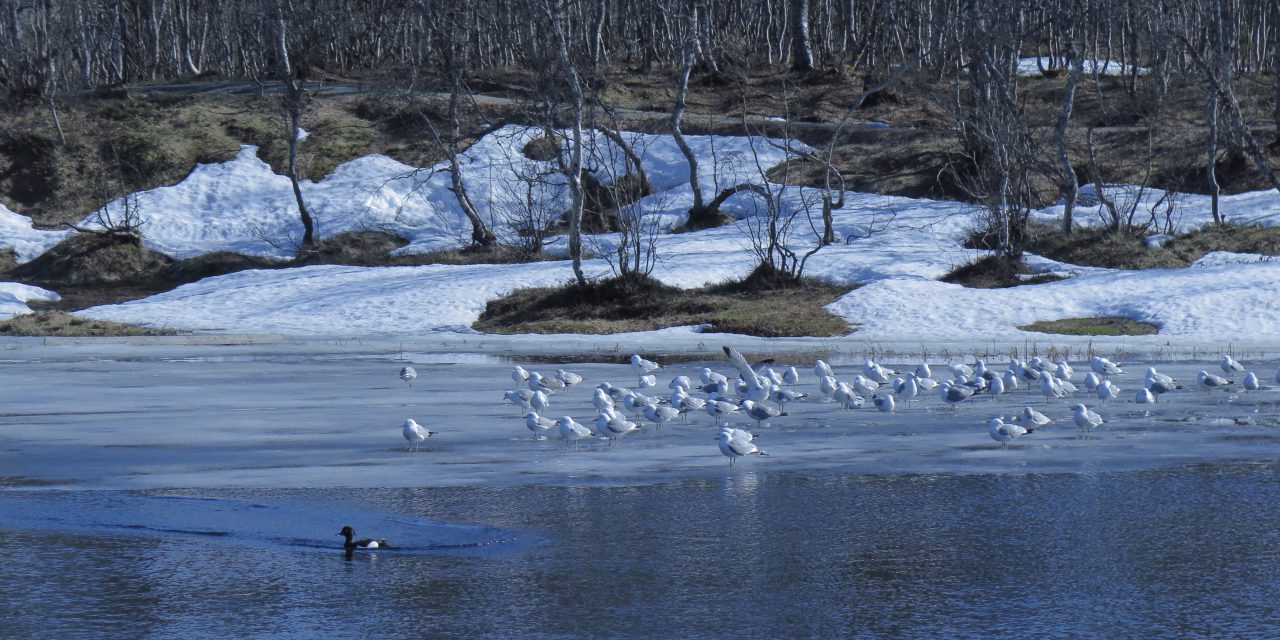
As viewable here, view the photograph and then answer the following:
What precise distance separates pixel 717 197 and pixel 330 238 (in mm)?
12465

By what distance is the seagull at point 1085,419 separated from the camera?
1252 cm

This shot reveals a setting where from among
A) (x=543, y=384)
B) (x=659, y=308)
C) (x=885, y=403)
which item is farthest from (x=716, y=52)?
(x=885, y=403)

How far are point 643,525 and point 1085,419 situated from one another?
5775 mm

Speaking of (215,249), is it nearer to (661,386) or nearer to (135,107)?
(135,107)

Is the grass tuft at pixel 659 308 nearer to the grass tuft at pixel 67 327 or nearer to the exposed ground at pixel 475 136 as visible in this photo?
the grass tuft at pixel 67 327

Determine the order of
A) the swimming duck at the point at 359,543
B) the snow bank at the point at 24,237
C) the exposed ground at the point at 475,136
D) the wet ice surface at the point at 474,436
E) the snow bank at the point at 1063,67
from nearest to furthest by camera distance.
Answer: the swimming duck at the point at 359,543 → the wet ice surface at the point at 474,436 → the exposed ground at the point at 475,136 → the snow bank at the point at 24,237 → the snow bank at the point at 1063,67

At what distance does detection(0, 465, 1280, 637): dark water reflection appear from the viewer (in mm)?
6395

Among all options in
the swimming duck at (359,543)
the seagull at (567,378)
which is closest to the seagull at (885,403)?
the seagull at (567,378)

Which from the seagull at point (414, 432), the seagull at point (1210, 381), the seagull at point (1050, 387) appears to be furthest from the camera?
the seagull at point (1210, 381)

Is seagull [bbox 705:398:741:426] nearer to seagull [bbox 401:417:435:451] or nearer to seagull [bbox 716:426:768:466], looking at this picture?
seagull [bbox 716:426:768:466]

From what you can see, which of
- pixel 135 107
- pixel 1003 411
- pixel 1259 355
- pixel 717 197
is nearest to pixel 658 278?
pixel 717 197

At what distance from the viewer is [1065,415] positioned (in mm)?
13945

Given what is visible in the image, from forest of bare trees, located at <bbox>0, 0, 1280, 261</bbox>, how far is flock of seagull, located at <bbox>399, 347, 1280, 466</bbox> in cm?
1439

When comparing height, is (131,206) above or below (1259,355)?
above
